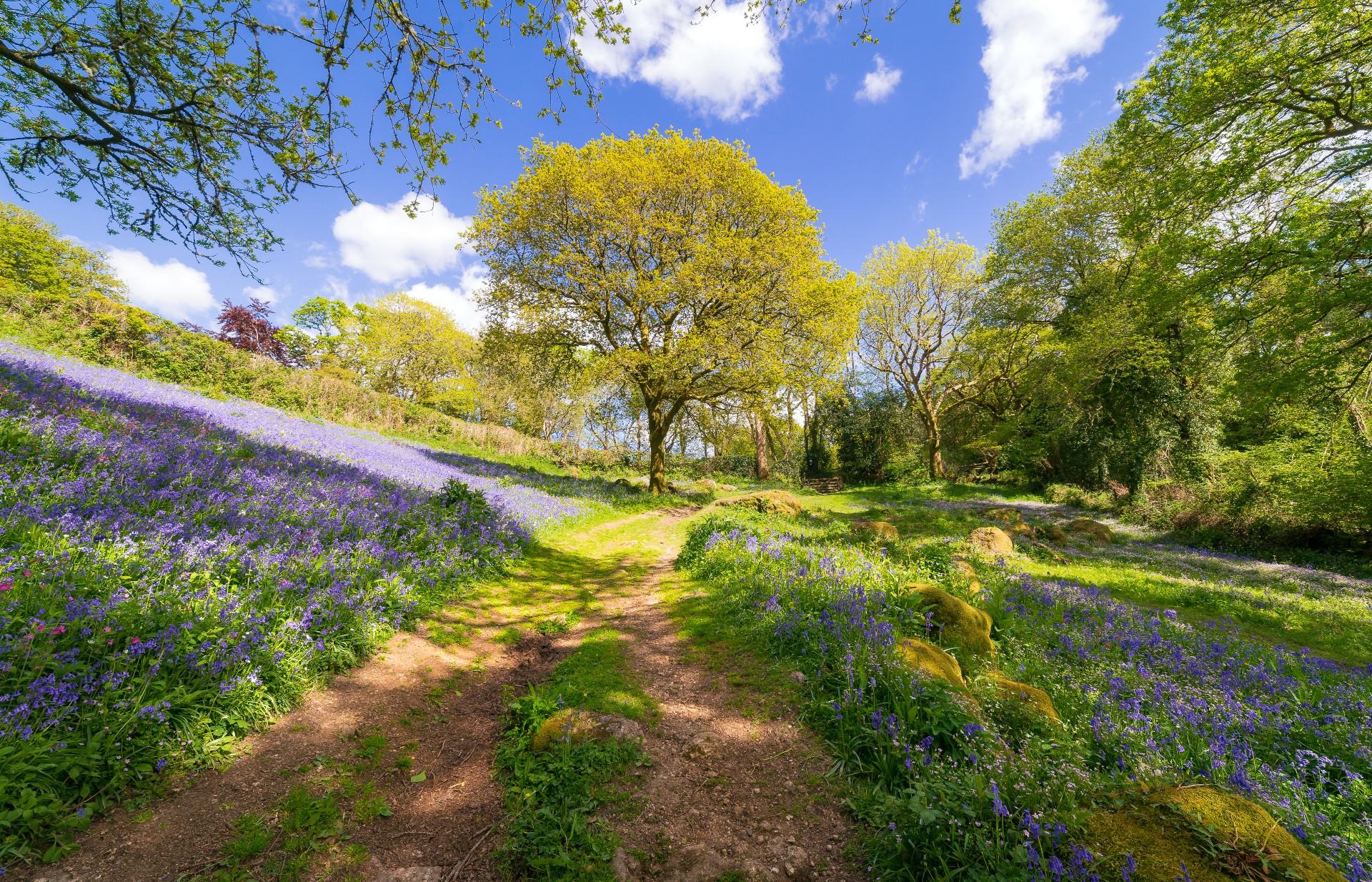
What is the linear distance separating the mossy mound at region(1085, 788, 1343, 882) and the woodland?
0.06 ft

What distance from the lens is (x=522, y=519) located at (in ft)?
35.6

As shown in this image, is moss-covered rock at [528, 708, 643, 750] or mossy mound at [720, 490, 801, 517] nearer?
moss-covered rock at [528, 708, 643, 750]

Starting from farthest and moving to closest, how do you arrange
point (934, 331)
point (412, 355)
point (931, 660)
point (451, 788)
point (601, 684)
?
point (412, 355)
point (934, 331)
point (601, 684)
point (931, 660)
point (451, 788)

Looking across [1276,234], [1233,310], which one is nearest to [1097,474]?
[1233,310]

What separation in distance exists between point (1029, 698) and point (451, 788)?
460 cm

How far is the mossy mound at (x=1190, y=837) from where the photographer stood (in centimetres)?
203

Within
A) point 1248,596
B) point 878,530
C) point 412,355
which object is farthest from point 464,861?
point 412,355

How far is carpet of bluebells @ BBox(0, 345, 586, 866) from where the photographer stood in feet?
8.64

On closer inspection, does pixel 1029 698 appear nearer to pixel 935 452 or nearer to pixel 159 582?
pixel 159 582

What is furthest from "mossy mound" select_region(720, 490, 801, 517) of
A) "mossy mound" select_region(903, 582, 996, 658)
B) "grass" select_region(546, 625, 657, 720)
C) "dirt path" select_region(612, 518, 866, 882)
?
"dirt path" select_region(612, 518, 866, 882)

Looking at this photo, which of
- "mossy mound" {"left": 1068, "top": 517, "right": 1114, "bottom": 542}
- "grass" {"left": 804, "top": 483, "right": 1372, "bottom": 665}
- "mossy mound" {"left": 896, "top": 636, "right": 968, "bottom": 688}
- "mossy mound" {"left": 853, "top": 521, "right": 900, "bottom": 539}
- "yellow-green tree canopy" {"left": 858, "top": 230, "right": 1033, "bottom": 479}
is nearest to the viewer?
"mossy mound" {"left": 896, "top": 636, "right": 968, "bottom": 688}

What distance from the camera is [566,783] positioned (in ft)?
10.4

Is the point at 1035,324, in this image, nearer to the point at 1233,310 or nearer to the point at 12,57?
the point at 1233,310

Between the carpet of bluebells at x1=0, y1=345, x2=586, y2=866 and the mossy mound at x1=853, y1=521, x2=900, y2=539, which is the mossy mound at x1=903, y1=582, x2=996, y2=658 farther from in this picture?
the carpet of bluebells at x1=0, y1=345, x2=586, y2=866
